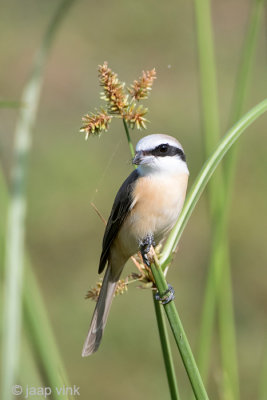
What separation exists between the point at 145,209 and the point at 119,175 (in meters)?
4.14

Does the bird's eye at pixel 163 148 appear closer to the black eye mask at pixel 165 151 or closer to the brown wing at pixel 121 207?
the black eye mask at pixel 165 151

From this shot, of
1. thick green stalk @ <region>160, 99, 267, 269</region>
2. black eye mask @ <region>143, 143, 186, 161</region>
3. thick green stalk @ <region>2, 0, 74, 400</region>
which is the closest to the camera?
thick green stalk @ <region>2, 0, 74, 400</region>

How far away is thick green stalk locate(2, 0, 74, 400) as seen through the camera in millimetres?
1180

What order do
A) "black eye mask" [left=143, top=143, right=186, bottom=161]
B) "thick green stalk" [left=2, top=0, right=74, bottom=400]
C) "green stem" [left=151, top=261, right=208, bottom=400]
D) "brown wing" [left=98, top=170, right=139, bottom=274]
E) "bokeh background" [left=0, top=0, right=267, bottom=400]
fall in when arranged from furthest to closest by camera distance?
"bokeh background" [left=0, top=0, right=267, bottom=400] → "brown wing" [left=98, top=170, right=139, bottom=274] → "black eye mask" [left=143, top=143, right=186, bottom=161] → "green stem" [left=151, top=261, right=208, bottom=400] → "thick green stalk" [left=2, top=0, right=74, bottom=400]

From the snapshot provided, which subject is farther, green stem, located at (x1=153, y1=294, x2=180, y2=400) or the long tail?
the long tail

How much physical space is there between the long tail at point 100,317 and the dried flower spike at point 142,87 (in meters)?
0.78

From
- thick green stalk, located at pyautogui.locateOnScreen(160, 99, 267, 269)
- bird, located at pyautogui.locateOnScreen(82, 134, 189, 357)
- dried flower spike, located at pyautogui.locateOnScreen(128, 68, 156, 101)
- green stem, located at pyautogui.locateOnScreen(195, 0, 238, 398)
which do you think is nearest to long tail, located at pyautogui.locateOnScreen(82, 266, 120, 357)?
bird, located at pyautogui.locateOnScreen(82, 134, 189, 357)

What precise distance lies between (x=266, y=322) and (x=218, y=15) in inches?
198

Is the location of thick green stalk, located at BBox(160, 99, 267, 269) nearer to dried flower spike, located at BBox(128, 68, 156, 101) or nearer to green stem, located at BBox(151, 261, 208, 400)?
green stem, located at BBox(151, 261, 208, 400)

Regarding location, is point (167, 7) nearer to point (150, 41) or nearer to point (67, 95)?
point (150, 41)

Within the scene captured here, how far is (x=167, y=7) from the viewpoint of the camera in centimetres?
936

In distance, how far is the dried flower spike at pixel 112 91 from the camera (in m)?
1.45

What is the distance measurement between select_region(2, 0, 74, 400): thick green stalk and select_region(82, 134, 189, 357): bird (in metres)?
0.63

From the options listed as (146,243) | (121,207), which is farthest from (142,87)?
(121,207)
